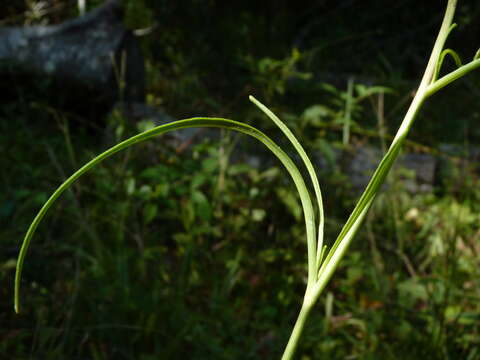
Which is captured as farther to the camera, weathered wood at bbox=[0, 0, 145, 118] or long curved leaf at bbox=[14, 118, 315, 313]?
weathered wood at bbox=[0, 0, 145, 118]

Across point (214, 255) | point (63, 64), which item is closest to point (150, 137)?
point (214, 255)

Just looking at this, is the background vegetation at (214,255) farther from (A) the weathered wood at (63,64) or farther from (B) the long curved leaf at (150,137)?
(B) the long curved leaf at (150,137)

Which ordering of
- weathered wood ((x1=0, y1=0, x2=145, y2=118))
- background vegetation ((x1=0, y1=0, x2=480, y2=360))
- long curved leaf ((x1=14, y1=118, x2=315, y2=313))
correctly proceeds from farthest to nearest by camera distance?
weathered wood ((x1=0, y1=0, x2=145, y2=118)) < background vegetation ((x1=0, y1=0, x2=480, y2=360)) < long curved leaf ((x1=14, y1=118, x2=315, y2=313))

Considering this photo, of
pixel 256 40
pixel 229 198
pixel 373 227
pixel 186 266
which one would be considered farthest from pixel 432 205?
pixel 256 40

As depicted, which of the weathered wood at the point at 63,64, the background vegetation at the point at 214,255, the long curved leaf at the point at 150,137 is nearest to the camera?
the long curved leaf at the point at 150,137

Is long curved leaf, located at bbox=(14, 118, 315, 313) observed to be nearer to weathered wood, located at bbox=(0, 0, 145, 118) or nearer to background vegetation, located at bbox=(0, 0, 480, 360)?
background vegetation, located at bbox=(0, 0, 480, 360)

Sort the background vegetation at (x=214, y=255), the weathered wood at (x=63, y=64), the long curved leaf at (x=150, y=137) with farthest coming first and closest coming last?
1. the weathered wood at (x=63, y=64)
2. the background vegetation at (x=214, y=255)
3. the long curved leaf at (x=150, y=137)

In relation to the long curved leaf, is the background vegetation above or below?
below

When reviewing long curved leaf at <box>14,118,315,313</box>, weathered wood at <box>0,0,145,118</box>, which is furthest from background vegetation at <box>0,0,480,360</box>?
long curved leaf at <box>14,118,315,313</box>

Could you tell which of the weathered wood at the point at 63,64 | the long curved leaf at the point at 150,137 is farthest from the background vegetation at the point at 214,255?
the long curved leaf at the point at 150,137

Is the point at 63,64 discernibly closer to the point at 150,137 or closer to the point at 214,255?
the point at 214,255

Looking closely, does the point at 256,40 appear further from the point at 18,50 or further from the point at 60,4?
the point at 18,50
